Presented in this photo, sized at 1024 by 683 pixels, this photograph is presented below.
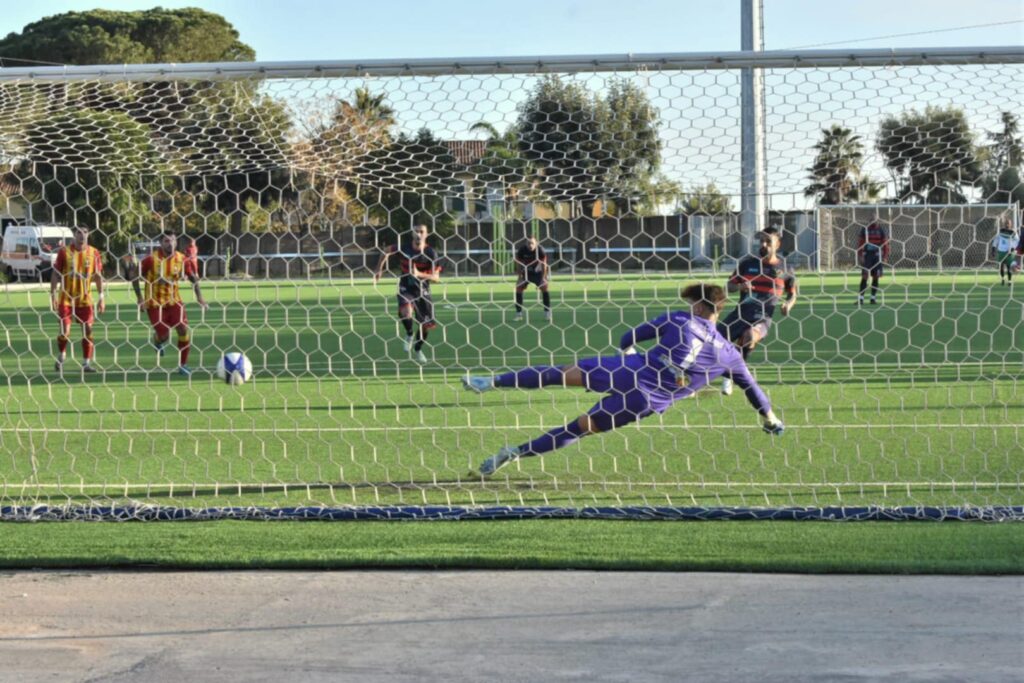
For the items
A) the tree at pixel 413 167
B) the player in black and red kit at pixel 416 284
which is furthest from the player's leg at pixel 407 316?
the tree at pixel 413 167

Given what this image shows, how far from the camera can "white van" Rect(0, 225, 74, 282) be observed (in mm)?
15781

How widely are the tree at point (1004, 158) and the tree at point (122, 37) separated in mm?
54447

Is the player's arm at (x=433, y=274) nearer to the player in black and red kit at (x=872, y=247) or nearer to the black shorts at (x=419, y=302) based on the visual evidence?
the black shorts at (x=419, y=302)

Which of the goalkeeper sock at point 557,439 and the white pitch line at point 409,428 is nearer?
the goalkeeper sock at point 557,439

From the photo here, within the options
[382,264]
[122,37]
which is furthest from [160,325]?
[122,37]

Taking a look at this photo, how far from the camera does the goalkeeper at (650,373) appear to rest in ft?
24.1

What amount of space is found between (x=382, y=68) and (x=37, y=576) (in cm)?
312

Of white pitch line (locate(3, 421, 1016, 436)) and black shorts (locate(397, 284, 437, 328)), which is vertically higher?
black shorts (locate(397, 284, 437, 328))

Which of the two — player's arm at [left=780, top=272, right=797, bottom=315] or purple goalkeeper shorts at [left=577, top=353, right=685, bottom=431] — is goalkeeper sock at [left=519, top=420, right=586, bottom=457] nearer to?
purple goalkeeper shorts at [left=577, top=353, right=685, bottom=431]

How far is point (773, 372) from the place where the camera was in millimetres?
13531

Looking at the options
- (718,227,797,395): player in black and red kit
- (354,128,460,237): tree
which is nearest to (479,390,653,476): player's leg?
(354,128,460,237): tree

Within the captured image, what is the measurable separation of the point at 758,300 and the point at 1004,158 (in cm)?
537

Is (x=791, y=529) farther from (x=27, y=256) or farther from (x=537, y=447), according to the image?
(x=27, y=256)

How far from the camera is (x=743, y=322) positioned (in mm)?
13023
